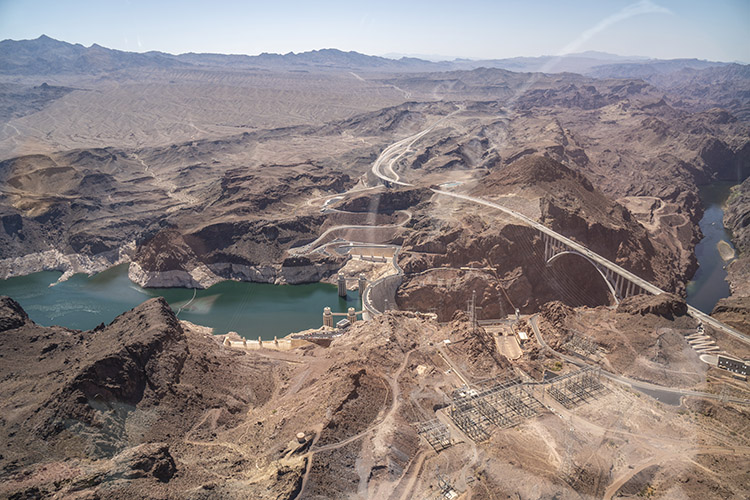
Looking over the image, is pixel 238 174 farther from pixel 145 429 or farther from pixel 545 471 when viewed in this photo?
pixel 545 471

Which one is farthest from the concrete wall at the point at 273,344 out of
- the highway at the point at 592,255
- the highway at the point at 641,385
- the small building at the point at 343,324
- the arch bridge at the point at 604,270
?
the highway at the point at 592,255

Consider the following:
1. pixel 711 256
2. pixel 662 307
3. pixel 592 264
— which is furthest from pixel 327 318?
pixel 711 256

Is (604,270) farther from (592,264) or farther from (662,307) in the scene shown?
(662,307)

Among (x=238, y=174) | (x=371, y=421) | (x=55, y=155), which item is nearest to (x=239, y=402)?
(x=371, y=421)

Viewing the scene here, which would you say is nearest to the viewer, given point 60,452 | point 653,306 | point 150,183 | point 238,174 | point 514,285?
point 60,452

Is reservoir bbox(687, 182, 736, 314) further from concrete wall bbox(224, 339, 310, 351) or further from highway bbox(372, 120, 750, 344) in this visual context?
concrete wall bbox(224, 339, 310, 351)

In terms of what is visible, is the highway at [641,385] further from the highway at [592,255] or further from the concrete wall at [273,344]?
the concrete wall at [273,344]

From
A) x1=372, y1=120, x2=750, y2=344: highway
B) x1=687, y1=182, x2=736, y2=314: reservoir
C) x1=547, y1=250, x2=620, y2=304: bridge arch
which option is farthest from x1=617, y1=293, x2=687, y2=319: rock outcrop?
x1=687, y1=182, x2=736, y2=314: reservoir
